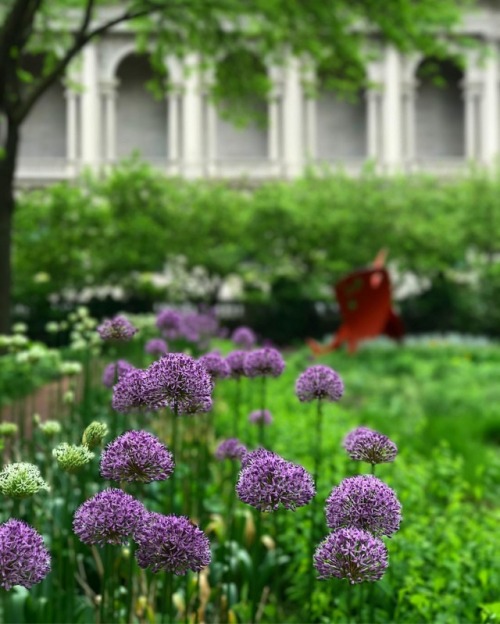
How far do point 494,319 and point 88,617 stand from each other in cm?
1800

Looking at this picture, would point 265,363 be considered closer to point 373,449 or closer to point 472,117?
point 373,449

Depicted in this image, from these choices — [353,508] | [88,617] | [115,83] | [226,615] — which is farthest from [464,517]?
[115,83]

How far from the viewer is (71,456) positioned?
1280mm

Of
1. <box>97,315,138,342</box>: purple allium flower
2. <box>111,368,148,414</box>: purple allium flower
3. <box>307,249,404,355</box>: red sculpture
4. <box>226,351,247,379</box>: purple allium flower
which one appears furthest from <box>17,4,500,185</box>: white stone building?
<box>111,368,148,414</box>: purple allium flower

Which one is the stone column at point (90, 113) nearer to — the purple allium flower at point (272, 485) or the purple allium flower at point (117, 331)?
the purple allium flower at point (117, 331)

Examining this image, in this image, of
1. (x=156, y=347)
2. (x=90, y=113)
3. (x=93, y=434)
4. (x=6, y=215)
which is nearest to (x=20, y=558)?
(x=93, y=434)

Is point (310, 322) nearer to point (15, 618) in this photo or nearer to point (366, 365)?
point (366, 365)

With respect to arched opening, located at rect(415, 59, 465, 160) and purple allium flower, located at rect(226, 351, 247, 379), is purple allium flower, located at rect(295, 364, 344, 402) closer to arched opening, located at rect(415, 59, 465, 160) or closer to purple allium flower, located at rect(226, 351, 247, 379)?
purple allium flower, located at rect(226, 351, 247, 379)

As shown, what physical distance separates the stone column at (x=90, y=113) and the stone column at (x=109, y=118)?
331mm

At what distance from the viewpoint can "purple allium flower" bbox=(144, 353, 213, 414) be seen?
50.7 inches

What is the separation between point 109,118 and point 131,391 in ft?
110

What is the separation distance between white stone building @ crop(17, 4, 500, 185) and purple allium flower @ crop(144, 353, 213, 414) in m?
31.3

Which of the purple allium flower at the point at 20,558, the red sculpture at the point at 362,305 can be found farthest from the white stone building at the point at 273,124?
the purple allium flower at the point at 20,558

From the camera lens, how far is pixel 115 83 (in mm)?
33094
